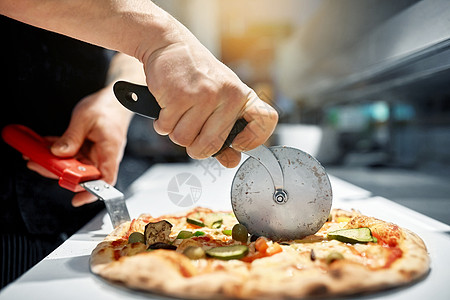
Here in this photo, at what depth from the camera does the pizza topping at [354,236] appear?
3.07 feet

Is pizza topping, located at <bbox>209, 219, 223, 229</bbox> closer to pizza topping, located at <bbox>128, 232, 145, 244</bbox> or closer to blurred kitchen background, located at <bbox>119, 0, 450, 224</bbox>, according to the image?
pizza topping, located at <bbox>128, 232, 145, 244</bbox>

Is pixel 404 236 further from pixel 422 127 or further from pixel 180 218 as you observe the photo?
pixel 422 127

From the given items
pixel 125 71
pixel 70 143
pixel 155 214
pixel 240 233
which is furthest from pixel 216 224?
pixel 125 71

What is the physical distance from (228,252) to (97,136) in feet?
2.49

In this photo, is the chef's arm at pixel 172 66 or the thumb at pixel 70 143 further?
the thumb at pixel 70 143

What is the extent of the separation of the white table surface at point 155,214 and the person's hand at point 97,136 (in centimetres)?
16

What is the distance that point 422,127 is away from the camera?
276 cm

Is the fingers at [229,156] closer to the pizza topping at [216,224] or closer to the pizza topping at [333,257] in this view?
the pizza topping at [216,224]

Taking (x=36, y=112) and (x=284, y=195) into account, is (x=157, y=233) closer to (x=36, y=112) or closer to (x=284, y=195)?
(x=284, y=195)

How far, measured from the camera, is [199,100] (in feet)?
2.78

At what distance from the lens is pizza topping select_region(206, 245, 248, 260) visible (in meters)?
0.83

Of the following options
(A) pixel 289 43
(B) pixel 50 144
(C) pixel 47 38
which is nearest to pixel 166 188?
(B) pixel 50 144

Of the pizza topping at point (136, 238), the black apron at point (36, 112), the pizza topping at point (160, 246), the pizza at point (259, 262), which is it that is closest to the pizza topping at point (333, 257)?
the pizza at point (259, 262)

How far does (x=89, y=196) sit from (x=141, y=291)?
0.74 m
